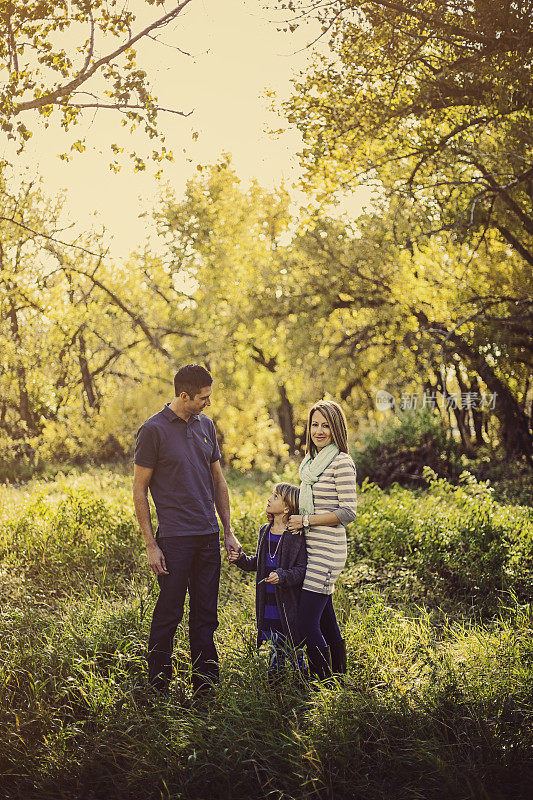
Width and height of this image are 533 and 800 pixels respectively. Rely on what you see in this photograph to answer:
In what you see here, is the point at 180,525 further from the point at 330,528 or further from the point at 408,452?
the point at 408,452

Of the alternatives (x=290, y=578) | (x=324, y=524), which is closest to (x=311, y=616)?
(x=290, y=578)

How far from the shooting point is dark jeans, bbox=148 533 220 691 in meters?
4.49

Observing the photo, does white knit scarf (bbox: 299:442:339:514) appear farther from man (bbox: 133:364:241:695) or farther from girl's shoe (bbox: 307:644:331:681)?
girl's shoe (bbox: 307:644:331:681)

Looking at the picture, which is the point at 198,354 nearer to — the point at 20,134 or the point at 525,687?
the point at 20,134

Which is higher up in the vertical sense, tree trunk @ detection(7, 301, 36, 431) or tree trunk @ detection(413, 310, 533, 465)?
tree trunk @ detection(7, 301, 36, 431)

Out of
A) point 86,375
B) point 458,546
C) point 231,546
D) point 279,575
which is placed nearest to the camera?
point 279,575

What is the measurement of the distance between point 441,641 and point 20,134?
5180 mm

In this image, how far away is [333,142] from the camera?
923 centimetres

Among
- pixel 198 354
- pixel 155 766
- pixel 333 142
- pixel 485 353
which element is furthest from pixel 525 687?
pixel 198 354

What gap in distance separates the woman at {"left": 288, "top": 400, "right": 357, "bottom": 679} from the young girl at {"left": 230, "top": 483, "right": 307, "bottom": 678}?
0.06m

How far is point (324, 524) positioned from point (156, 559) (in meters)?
1.00

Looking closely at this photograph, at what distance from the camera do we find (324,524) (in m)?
4.31

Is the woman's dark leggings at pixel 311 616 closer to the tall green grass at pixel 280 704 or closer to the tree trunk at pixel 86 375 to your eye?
the tall green grass at pixel 280 704

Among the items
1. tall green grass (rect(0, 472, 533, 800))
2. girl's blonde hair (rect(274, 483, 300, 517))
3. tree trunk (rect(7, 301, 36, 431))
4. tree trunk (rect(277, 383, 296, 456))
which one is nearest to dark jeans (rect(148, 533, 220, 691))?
tall green grass (rect(0, 472, 533, 800))
